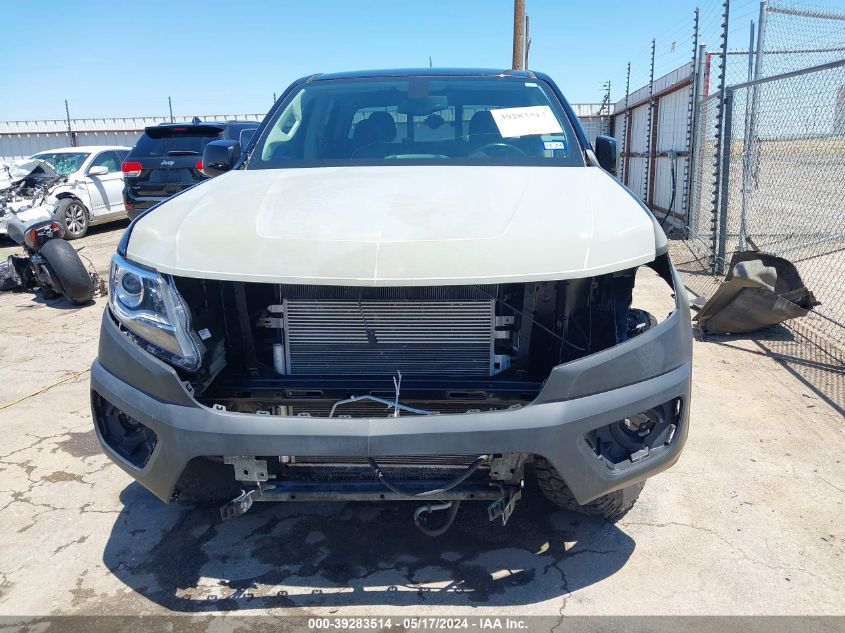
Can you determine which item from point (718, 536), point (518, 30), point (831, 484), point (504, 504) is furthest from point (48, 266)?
point (518, 30)

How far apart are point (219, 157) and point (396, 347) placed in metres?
1.94

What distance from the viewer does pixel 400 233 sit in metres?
2.28

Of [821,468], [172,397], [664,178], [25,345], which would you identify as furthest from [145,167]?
[821,468]

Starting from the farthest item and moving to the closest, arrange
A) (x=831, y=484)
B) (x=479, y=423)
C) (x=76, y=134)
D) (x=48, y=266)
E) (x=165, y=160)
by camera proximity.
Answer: (x=76, y=134) < (x=165, y=160) < (x=48, y=266) < (x=831, y=484) < (x=479, y=423)

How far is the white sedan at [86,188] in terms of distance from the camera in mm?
12047

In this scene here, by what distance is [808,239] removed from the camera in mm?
8062

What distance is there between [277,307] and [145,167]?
357 inches

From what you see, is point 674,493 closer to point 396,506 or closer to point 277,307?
point 396,506

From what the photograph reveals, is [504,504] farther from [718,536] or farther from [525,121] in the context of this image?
[525,121]

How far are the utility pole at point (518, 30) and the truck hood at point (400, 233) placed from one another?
14.8 m

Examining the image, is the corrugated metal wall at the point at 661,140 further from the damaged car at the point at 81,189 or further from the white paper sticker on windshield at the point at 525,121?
the damaged car at the point at 81,189

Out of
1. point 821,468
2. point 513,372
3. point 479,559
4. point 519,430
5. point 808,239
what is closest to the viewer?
point 519,430

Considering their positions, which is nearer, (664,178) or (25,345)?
(25,345)

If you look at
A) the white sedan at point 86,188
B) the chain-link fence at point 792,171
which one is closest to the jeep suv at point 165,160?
the white sedan at point 86,188
